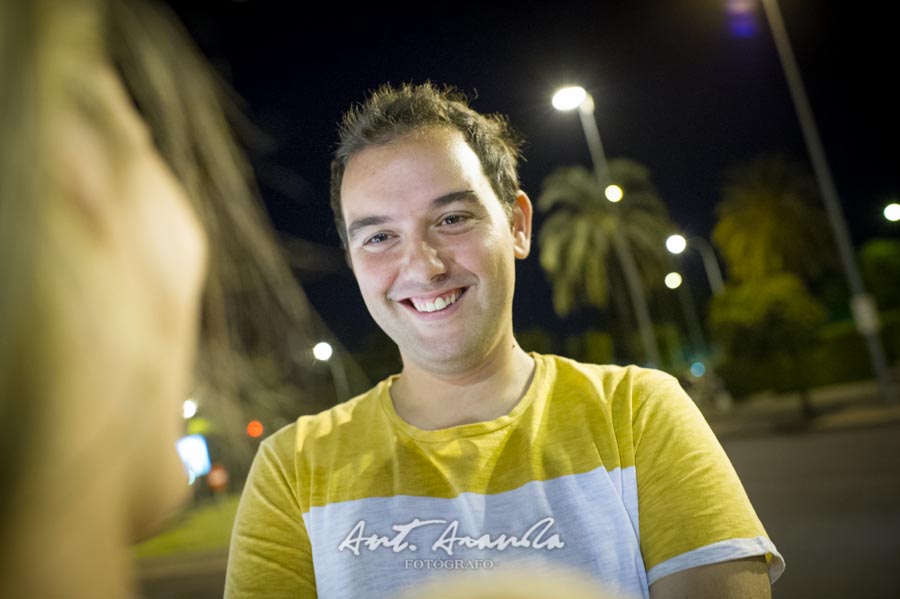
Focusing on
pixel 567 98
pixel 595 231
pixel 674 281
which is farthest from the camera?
pixel 674 281

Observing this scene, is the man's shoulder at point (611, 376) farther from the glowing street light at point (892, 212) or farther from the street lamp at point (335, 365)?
the glowing street light at point (892, 212)

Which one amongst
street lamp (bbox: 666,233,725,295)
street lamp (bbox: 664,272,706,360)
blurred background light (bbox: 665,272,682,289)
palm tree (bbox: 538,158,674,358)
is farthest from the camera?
street lamp (bbox: 664,272,706,360)

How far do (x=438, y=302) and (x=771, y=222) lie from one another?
28034 mm

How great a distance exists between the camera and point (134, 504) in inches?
19.2

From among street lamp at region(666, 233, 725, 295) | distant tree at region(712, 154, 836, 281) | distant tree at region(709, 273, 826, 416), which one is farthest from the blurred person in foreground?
distant tree at region(712, 154, 836, 281)

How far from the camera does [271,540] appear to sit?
134 cm

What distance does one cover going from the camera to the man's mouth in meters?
1.38

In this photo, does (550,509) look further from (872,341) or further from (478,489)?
(872,341)

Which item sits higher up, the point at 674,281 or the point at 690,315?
the point at 674,281

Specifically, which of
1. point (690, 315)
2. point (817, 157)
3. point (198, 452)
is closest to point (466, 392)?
point (198, 452)

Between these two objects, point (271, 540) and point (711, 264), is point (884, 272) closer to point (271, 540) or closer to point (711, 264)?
point (711, 264)

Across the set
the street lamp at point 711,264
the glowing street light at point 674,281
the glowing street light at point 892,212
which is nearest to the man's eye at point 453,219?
the street lamp at point 711,264

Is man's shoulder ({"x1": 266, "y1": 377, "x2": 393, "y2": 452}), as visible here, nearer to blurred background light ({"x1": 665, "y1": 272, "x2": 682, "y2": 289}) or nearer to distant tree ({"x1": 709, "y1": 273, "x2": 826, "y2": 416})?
distant tree ({"x1": 709, "y1": 273, "x2": 826, "y2": 416})

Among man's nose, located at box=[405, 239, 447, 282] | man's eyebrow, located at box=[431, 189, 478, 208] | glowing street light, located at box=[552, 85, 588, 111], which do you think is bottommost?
man's nose, located at box=[405, 239, 447, 282]
